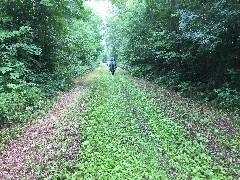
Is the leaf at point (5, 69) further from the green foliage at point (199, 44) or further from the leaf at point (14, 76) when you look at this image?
the green foliage at point (199, 44)

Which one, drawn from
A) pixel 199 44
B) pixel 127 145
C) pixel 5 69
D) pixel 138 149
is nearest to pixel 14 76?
pixel 5 69

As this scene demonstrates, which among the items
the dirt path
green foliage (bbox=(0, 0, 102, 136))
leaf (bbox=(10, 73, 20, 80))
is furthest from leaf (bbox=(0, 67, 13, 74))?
the dirt path

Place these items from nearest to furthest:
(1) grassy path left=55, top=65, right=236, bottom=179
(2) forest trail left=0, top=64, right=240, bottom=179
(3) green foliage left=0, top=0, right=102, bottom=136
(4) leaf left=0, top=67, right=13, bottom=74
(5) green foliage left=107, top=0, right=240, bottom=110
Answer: (1) grassy path left=55, top=65, right=236, bottom=179 < (2) forest trail left=0, top=64, right=240, bottom=179 < (3) green foliage left=0, top=0, right=102, bottom=136 < (4) leaf left=0, top=67, right=13, bottom=74 < (5) green foliage left=107, top=0, right=240, bottom=110

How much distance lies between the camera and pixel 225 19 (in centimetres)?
1285

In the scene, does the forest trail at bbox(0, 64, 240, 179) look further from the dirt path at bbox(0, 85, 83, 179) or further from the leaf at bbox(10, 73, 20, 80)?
the leaf at bbox(10, 73, 20, 80)

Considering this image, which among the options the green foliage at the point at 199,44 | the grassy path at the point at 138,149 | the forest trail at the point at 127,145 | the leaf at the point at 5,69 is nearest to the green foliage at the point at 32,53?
the leaf at the point at 5,69

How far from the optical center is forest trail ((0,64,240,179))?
694 cm

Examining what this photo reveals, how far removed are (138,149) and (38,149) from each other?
293 cm

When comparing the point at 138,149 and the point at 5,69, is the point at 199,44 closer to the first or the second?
the point at 138,149

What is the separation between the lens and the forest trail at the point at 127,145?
22.8 ft

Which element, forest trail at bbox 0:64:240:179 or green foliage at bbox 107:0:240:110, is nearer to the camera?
forest trail at bbox 0:64:240:179

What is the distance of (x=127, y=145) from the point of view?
8.48m

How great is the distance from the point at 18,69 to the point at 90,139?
7633 millimetres

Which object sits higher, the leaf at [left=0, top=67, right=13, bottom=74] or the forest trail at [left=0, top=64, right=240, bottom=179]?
the leaf at [left=0, top=67, right=13, bottom=74]
